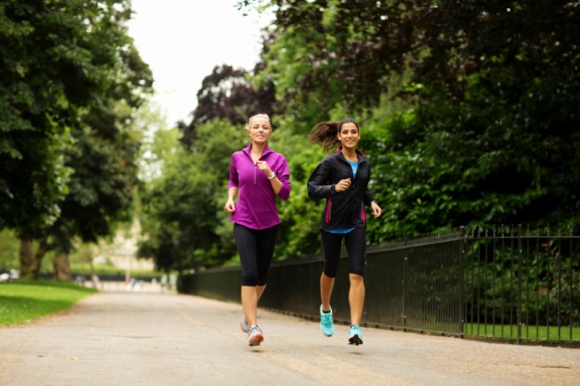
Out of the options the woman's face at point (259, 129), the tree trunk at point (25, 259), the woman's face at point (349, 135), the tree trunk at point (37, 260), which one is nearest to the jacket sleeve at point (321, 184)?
the woman's face at point (349, 135)

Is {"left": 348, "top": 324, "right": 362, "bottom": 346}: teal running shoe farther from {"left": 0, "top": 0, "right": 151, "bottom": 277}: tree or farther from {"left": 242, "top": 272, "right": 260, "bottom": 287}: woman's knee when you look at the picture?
{"left": 0, "top": 0, "right": 151, "bottom": 277}: tree

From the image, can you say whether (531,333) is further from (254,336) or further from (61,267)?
(61,267)

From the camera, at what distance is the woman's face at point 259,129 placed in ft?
28.1

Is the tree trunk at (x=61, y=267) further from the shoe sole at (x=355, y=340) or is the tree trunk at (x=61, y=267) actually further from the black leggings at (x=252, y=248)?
the shoe sole at (x=355, y=340)

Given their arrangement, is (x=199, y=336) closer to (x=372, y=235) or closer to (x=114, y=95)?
(x=372, y=235)

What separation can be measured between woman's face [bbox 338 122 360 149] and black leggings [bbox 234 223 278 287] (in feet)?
3.34

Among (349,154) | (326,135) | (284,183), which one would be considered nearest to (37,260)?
(326,135)

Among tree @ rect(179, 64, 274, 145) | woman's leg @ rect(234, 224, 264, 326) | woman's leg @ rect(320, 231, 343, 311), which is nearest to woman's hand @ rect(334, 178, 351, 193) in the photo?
woman's leg @ rect(320, 231, 343, 311)

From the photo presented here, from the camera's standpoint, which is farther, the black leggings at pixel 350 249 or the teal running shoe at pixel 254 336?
the black leggings at pixel 350 249

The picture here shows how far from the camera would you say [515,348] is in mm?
10172

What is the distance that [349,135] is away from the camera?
8.86 metres

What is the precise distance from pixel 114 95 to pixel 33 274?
55.3ft

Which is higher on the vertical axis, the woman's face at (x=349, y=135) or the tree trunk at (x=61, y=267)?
the tree trunk at (x=61, y=267)

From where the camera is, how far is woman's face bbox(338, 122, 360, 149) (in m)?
8.86
